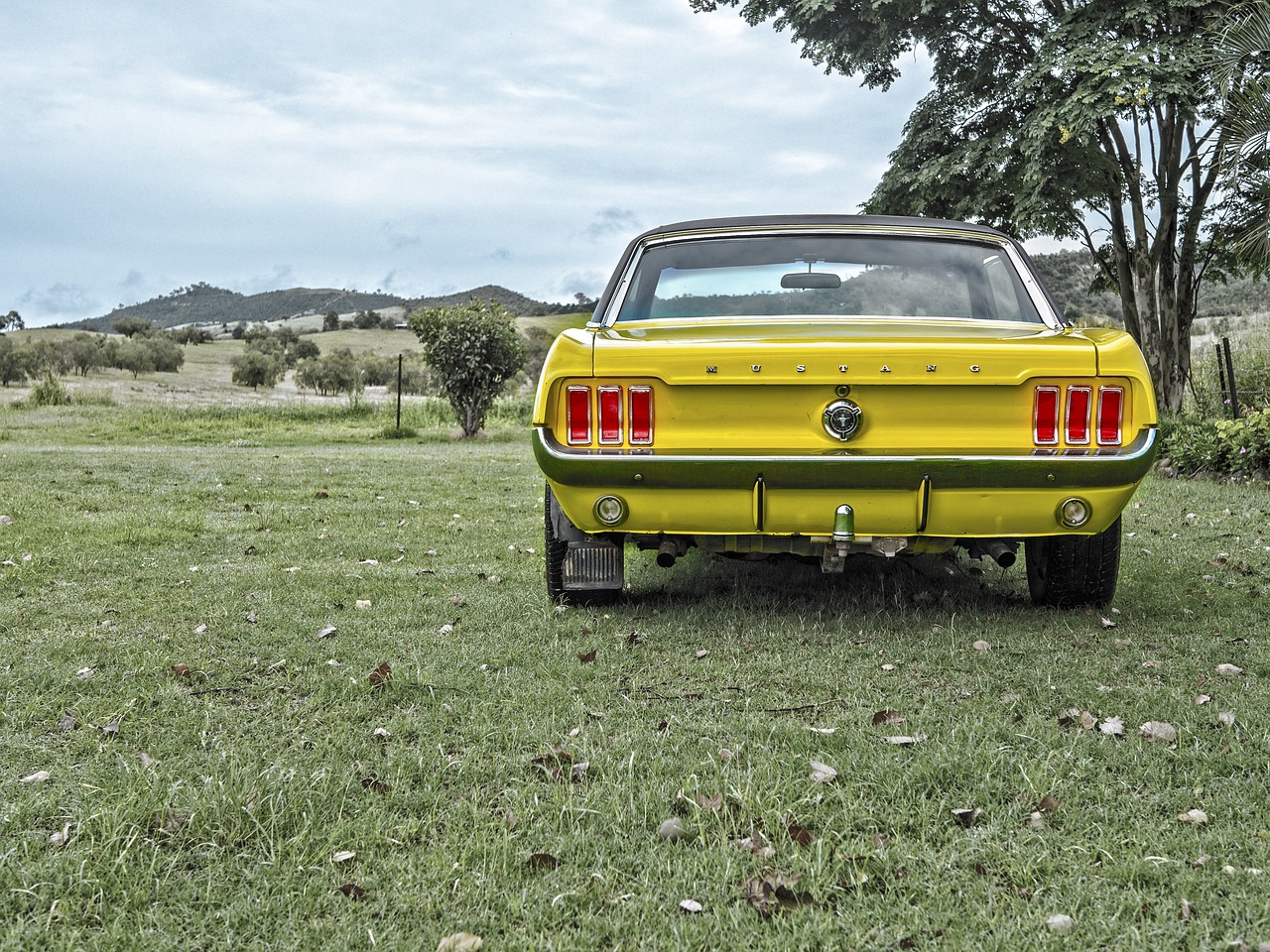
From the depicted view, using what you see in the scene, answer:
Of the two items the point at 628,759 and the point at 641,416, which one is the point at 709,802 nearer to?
the point at 628,759

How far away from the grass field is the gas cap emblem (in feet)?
2.75

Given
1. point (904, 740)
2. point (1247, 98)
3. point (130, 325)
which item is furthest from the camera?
point (130, 325)

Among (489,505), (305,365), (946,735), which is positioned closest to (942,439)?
(946,735)

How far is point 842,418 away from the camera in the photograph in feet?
11.5

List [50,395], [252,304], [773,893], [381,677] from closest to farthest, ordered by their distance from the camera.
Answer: [773,893] → [381,677] → [50,395] → [252,304]

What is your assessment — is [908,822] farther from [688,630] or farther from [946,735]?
[688,630]

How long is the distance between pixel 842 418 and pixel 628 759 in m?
1.47

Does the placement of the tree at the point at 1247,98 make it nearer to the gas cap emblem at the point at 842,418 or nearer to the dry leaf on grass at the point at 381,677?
the gas cap emblem at the point at 842,418

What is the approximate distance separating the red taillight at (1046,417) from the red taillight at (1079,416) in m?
0.05

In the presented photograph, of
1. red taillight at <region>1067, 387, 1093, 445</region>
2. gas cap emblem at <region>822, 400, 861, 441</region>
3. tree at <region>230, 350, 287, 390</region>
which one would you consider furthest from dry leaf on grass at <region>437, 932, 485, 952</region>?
tree at <region>230, 350, 287, 390</region>

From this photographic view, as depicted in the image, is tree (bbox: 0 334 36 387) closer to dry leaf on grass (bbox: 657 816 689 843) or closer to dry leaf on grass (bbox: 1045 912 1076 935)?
dry leaf on grass (bbox: 657 816 689 843)

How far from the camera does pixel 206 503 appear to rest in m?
8.09

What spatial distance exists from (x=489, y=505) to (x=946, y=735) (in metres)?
5.73

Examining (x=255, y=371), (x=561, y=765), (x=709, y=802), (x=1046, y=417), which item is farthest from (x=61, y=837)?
(x=255, y=371)
